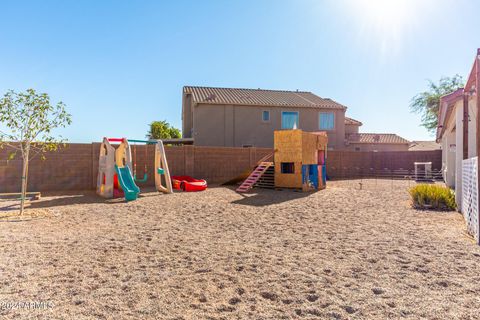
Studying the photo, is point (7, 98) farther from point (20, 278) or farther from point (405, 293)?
point (405, 293)

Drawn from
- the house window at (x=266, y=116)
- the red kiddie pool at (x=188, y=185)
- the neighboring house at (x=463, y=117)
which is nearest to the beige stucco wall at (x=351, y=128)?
the house window at (x=266, y=116)

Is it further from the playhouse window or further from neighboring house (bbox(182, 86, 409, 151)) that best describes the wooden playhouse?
neighboring house (bbox(182, 86, 409, 151))

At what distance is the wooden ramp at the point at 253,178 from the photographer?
13486 millimetres

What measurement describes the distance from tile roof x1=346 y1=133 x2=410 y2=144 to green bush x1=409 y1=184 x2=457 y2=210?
24549 millimetres

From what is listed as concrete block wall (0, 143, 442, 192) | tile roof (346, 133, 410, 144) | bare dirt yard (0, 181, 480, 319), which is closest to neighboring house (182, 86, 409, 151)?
concrete block wall (0, 143, 442, 192)

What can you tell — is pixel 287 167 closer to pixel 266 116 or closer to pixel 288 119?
pixel 266 116

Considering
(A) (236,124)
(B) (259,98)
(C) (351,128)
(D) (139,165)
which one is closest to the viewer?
(D) (139,165)

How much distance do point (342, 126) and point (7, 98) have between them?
906 inches

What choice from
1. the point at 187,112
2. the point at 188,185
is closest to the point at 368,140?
the point at 187,112

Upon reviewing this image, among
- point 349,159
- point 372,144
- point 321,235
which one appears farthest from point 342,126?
point 321,235

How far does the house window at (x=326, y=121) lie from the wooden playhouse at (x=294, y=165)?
34.0 feet

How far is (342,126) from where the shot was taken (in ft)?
84.3

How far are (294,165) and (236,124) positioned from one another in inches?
410

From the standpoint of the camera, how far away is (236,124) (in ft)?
77.6
